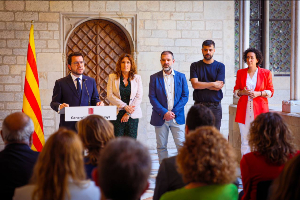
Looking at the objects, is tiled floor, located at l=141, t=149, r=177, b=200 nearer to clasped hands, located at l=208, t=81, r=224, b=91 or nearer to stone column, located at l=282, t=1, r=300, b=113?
clasped hands, located at l=208, t=81, r=224, b=91

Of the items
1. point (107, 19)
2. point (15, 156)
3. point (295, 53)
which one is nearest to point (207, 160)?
point (15, 156)

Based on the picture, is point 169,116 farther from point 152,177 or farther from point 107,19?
point 107,19

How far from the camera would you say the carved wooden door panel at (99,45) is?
281 inches

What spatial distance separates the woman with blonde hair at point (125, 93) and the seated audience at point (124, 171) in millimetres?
3063

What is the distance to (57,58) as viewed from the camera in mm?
6887

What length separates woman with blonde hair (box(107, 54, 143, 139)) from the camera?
14.2 feet

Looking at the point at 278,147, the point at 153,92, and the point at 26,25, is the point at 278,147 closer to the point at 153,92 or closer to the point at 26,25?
the point at 153,92

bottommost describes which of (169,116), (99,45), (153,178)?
(153,178)

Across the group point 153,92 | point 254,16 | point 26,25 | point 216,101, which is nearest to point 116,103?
point 153,92

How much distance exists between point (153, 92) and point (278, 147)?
2.66m

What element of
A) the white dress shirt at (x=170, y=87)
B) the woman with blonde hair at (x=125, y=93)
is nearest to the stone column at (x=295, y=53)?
the white dress shirt at (x=170, y=87)

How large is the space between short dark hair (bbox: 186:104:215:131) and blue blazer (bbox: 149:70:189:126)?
1.88 m

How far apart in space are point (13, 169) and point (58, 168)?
0.60m

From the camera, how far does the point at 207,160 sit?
1.50 metres
